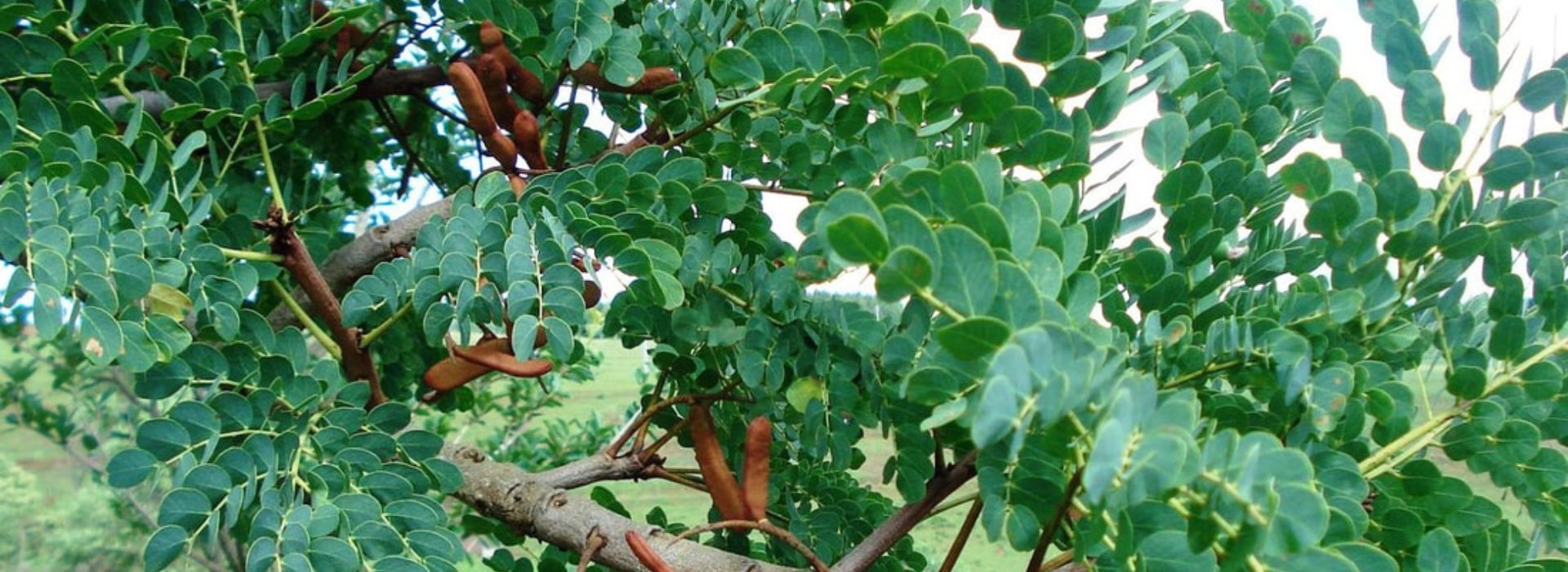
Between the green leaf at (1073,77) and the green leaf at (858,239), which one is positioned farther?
the green leaf at (1073,77)


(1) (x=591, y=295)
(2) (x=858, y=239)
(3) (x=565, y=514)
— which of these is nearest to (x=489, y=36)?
(1) (x=591, y=295)

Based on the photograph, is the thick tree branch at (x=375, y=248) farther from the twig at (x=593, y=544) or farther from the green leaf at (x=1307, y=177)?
the green leaf at (x=1307, y=177)

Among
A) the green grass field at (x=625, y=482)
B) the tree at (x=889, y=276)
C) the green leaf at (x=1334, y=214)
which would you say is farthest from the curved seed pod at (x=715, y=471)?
the green grass field at (x=625, y=482)

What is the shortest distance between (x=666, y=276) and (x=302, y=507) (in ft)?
0.51

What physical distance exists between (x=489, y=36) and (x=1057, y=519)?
334 millimetres

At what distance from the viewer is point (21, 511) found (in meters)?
1.71

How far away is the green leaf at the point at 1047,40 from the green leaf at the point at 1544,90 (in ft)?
0.49

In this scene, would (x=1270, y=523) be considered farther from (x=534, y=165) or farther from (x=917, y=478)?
(x=534, y=165)

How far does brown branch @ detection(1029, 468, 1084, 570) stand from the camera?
31 centimetres

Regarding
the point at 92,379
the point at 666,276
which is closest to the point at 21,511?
the point at 92,379

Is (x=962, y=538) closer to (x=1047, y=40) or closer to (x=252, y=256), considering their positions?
(x=1047, y=40)

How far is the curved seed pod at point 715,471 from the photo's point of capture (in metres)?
0.51

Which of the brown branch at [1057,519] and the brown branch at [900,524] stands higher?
the brown branch at [1057,519]

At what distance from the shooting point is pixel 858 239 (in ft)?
0.83
